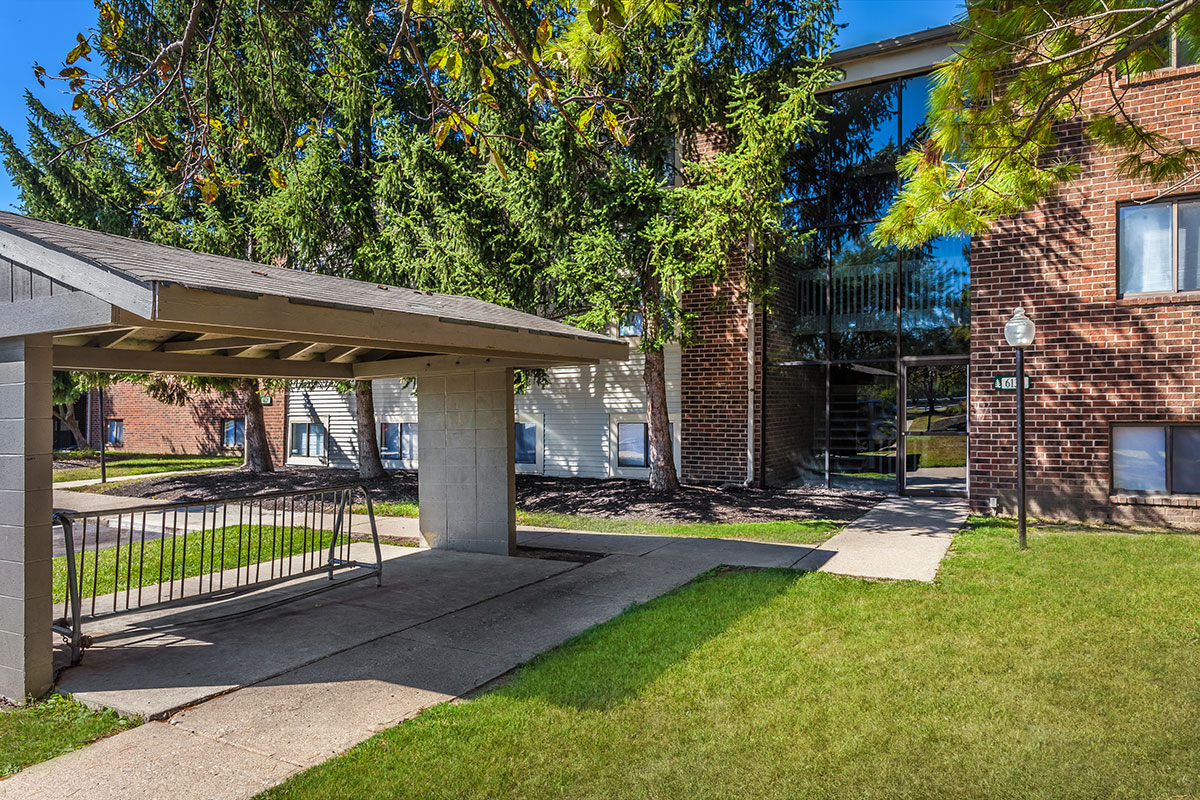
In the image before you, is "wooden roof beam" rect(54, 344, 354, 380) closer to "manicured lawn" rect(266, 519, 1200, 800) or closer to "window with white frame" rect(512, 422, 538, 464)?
"manicured lawn" rect(266, 519, 1200, 800)

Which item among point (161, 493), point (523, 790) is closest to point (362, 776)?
point (523, 790)

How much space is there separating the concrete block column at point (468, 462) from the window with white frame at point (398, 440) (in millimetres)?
9485

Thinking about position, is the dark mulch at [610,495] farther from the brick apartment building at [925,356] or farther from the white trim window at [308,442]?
the white trim window at [308,442]

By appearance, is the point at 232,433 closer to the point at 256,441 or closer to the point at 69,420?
the point at 256,441

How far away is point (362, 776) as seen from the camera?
138 inches

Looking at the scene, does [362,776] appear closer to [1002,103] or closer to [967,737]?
[967,737]

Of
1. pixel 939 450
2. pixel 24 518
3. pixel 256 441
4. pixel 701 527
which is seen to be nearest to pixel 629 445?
pixel 701 527

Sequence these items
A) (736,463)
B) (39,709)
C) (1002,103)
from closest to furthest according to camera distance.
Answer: (39,709) < (1002,103) < (736,463)

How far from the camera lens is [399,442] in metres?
18.8

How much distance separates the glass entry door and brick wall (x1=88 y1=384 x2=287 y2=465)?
53.8 ft

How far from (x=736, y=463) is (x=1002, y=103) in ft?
30.2

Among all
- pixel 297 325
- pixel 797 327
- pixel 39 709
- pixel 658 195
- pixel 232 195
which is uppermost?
pixel 232 195

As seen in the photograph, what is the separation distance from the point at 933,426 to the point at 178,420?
23.1 metres

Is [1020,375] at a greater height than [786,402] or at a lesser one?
greater
